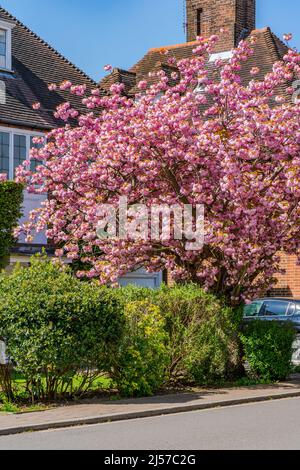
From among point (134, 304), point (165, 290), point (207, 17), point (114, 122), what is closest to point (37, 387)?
point (134, 304)

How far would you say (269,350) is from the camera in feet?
58.5

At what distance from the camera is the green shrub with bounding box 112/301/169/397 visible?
15.1 m

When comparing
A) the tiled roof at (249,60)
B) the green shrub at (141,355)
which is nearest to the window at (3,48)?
the tiled roof at (249,60)

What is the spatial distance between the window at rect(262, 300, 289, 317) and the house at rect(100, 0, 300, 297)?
524 inches

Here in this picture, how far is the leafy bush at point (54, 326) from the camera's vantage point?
541 inches

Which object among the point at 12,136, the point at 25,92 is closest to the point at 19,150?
the point at 12,136

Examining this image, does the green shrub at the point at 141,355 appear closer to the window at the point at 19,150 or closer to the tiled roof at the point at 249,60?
the window at the point at 19,150

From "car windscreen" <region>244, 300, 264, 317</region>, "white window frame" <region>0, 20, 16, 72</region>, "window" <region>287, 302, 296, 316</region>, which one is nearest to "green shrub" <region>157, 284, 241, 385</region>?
"window" <region>287, 302, 296, 316</region>

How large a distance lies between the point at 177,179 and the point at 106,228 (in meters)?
2.47

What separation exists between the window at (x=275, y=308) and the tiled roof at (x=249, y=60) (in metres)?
12.7

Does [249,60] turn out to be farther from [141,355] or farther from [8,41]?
[141,355]

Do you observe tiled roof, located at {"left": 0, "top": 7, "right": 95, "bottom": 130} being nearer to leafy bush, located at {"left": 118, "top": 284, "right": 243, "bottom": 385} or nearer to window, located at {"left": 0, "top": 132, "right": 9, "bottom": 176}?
window, located at {"left": 0, "top": 132, "right": 9, "bottom": 176}

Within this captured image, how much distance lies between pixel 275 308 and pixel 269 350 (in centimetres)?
457

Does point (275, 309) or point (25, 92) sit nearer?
point (275, 309)
